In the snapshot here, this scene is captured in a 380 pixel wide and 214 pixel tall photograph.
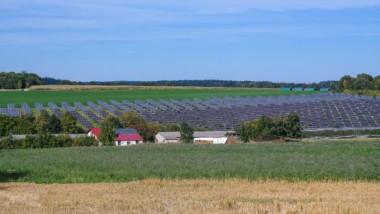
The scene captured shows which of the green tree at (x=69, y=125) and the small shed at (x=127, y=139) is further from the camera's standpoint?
the green tree at (x=69, y=125)

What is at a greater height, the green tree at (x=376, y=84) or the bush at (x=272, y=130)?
the green tree at (x=376, y=84)

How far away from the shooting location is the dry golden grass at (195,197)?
51.4 ft

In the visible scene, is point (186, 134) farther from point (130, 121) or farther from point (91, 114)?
point (91, 114)

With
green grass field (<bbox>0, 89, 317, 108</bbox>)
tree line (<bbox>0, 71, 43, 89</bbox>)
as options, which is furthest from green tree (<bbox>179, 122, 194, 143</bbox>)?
tree line (<bbox>0, 71, 43, 89</bbox>)

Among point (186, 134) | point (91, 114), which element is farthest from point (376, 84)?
point (186, 134)

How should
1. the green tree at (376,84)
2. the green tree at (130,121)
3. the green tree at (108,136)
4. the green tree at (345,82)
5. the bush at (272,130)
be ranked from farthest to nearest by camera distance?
the green tree at (345,82), the green tree at (376,84), the green tree at (130,121), the bush at (272,130), the green tree at (108,136)

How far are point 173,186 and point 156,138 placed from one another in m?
47.1

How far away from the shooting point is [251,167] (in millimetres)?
27062

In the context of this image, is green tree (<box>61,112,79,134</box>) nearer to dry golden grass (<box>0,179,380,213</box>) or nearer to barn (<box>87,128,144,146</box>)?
barn (<box>87,128,144,146</box>)

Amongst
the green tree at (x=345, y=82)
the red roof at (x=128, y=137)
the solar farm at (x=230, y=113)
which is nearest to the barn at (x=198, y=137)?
the red roof at (x=128, y=137)

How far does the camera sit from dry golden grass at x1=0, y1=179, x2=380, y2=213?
51.4 ft

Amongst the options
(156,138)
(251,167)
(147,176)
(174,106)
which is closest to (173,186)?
(147,176)

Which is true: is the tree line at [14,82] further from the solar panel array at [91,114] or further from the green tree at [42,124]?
the green tree at [42,124]

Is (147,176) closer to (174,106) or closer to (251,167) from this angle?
(251,167)
